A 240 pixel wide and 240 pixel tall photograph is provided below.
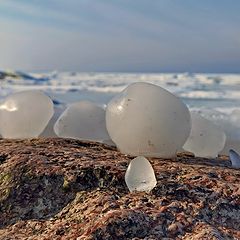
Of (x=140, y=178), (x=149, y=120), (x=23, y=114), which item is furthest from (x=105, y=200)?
(x=23, y=114)

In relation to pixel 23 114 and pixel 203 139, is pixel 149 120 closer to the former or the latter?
pixel 203 139

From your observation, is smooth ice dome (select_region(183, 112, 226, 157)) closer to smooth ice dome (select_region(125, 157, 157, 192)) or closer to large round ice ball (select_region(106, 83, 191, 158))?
large round ice ball (select_region(106, 83, 191, 158))

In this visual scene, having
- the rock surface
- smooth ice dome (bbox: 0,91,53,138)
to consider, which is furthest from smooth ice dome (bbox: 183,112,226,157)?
smooth ice dome (bbox: 0,91,53,138)

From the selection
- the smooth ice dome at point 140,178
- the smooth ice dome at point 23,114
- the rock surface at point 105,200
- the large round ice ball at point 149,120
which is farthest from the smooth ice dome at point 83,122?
the smooth ice dome at point 140,178

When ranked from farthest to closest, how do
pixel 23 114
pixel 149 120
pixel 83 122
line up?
1. pixel 83 122
2. pixel 23 114
3. pixel 149 120

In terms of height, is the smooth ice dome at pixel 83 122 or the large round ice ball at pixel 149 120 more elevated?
the large round ice ball at pixel 149 120

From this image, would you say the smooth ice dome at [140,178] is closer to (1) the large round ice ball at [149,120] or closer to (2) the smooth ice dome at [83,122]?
(1) the large round ice ball at [149,120]
